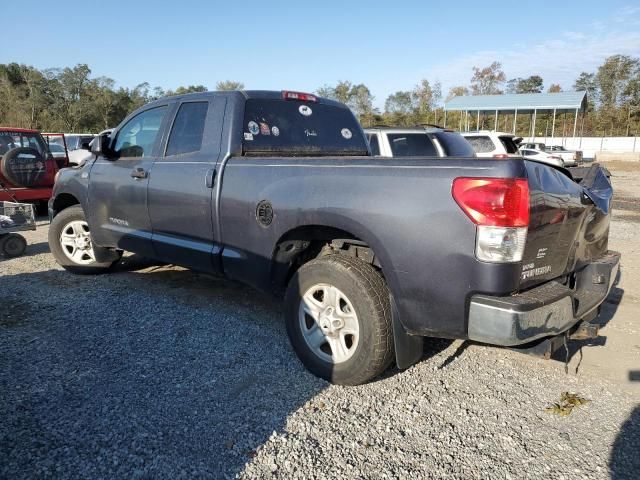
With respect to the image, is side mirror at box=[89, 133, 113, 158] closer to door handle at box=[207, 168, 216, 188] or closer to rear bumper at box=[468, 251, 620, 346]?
door handle at box=[207, 168, 216, 188]

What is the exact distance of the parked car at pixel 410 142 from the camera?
27.8ft

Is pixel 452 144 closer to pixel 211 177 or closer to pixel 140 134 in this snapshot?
pixel 140 134

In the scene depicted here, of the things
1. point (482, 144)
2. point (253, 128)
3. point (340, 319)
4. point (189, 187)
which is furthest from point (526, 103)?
point (340, 319)

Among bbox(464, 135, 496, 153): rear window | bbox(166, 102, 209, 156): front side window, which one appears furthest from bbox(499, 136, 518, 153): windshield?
bbox(166, 102, 209, 156): front side window

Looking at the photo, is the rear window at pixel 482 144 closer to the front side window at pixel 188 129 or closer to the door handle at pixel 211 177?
the front side window at pixel 188 129

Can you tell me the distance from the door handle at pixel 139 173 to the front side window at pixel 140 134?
181mm

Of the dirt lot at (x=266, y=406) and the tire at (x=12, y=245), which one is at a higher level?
the tire at (x=12, y=245)

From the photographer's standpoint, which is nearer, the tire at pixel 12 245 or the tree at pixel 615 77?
the tire at pixel 12 245

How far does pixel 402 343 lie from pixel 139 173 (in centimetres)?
297

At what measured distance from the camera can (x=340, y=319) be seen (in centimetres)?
326

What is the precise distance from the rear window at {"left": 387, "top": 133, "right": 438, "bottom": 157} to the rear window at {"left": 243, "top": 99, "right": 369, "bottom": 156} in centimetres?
363

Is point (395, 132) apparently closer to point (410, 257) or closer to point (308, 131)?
point (308, 131)

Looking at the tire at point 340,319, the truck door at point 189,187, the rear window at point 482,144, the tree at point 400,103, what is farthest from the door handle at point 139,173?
the tree at point 400,103

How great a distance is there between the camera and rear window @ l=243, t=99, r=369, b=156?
13.7 ft
